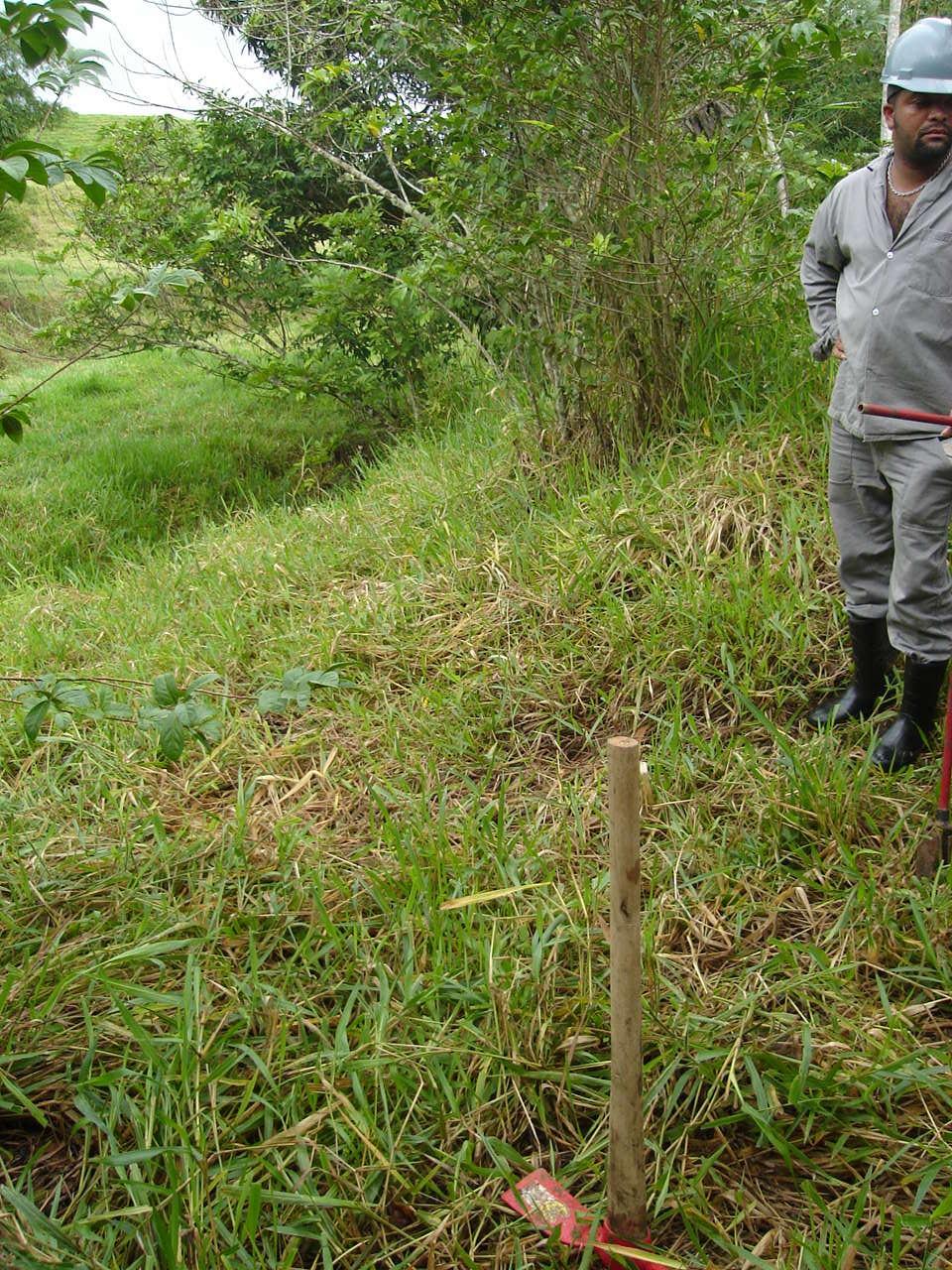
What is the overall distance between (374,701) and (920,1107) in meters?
2.05

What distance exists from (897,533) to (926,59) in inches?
45.5

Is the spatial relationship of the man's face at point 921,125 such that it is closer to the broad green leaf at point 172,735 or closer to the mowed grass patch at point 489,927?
the mowed grass patch at point 489,927

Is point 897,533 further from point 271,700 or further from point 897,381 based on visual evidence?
point 271,700

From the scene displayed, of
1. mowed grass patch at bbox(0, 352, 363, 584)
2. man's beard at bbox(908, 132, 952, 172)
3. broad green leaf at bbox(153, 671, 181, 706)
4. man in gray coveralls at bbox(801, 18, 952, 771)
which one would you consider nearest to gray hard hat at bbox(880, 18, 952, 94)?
man in gray coveralls at bbox(801, 18, 952, 771)

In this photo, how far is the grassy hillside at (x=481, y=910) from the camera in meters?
1.88

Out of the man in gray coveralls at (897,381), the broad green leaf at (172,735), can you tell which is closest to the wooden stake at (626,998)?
the broad green leaf at (172,735)

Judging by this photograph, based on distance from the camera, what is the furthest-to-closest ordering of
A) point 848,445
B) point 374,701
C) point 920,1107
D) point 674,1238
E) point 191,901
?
1. point 374,701
2. point 848,445
3. point 191,901
4. point 920,1107
5. point 674,1238

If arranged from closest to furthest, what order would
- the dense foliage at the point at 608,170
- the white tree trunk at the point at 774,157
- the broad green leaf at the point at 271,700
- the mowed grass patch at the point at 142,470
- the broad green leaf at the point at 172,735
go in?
the broad green leaf at the point at 172,735
the broad green leaf at the point at 271,700
the dense foliage at the point at 608,170
the white tree trunk at the point at 774,157
the mowed grass patch at the point at 142,470

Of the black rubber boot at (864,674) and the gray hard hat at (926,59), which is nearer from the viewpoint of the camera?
the gray hard hat at (926,59)

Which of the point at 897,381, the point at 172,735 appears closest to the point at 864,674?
the point at 897,381

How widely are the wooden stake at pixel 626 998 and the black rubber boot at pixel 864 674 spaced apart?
5.42ft

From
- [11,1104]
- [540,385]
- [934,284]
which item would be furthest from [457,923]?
[540,385]

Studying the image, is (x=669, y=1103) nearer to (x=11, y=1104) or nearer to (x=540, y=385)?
(x=11, y=1104)

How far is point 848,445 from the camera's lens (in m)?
2.98
